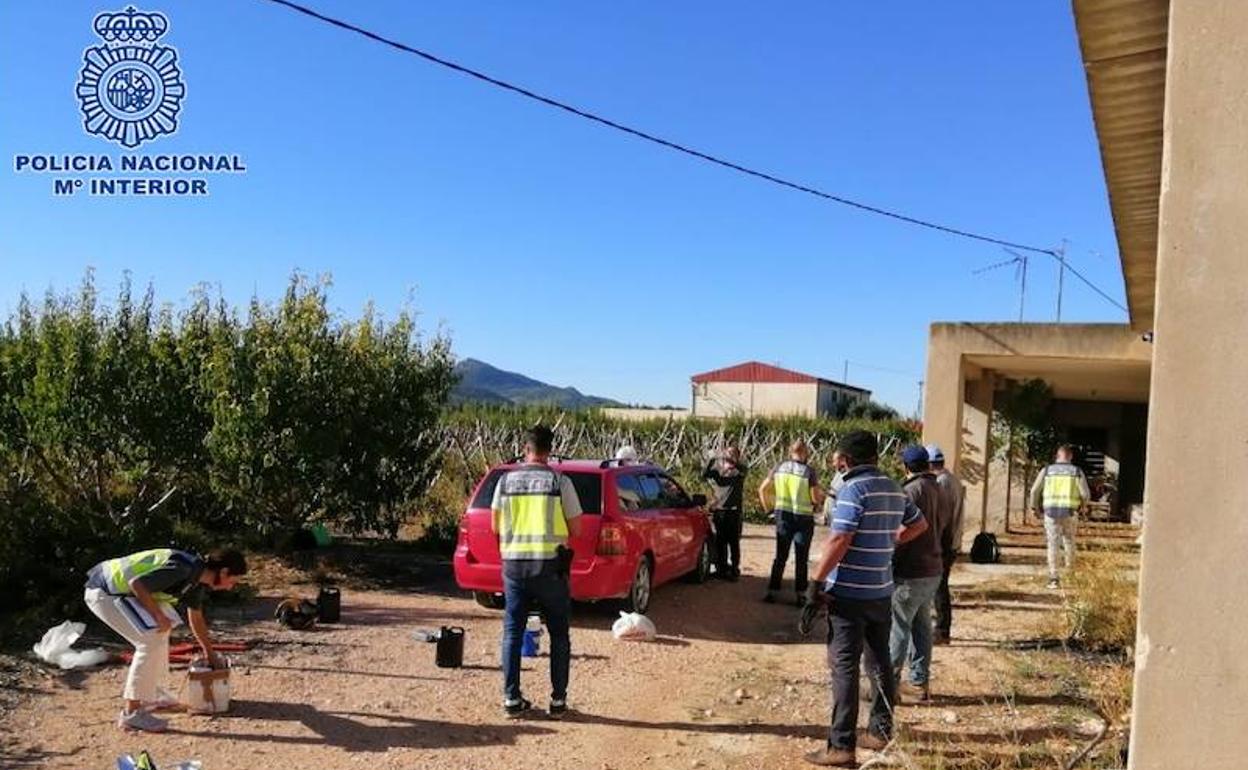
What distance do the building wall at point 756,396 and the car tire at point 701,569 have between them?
49814 mm

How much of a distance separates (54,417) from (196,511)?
2.93 metres

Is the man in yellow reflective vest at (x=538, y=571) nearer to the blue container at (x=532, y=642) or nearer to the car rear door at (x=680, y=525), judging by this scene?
the blue container at (x=532, y=642)

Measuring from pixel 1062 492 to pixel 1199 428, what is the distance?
867 cm

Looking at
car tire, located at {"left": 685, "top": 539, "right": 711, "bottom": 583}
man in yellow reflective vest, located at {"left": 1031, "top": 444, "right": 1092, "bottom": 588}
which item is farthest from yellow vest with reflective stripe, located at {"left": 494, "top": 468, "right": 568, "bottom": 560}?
man in yellow reflective vest, located at {"left": 1031, "top": 444, "right": 1092, "bottom": 588}

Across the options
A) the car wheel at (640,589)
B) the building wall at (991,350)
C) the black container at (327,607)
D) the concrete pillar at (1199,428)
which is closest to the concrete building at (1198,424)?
the concrete pillar at (1199,428)

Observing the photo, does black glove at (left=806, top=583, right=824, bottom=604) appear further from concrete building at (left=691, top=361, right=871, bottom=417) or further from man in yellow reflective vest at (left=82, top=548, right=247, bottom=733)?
concrete building at (left=691, top=361, right=871, bottom=417)

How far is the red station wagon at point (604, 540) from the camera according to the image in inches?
348

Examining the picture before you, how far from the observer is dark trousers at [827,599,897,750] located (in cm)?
549

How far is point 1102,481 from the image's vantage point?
2461cm

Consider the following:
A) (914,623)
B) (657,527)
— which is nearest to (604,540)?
(657,527)

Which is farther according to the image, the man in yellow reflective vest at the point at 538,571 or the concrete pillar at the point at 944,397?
the concrete pillar at the point at 944,397

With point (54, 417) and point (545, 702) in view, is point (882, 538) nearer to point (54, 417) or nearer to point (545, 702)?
point (545, 702)

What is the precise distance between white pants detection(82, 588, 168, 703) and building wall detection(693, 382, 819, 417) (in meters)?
56.1

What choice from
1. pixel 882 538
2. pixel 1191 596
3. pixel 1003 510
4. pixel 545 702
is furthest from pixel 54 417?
pixel 1003 510
